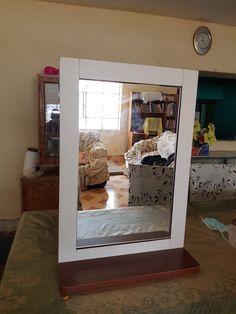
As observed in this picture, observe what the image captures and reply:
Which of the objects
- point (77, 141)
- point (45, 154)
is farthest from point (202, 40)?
point (77, 141)

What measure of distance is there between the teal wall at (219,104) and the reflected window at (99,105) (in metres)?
2.51

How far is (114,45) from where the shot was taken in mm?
2605

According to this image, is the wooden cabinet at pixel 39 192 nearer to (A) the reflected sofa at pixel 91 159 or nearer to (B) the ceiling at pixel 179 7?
(A) the reflected sofa at pixel 91 159

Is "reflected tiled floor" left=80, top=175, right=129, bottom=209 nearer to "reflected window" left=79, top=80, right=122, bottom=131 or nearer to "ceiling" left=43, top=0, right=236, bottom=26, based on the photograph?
"reflected window" left=79, top=80, right=122, bottom=131

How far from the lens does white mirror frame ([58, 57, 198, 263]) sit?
71 centimetres

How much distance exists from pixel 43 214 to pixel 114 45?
203 centimetres

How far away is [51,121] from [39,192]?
660mm

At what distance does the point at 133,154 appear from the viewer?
43.2 inches

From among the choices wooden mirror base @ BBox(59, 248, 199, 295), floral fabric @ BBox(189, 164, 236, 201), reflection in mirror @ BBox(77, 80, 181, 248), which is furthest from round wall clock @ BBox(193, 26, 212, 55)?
wooden mirror base @ BBox(59, 248, 199, 295)

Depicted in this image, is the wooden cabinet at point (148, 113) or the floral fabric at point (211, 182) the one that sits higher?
the wooden cabinet at point (148, 113)

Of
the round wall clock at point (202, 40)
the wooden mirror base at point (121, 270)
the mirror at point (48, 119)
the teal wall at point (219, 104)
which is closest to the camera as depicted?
the wooden mirror base at point (121, 270)

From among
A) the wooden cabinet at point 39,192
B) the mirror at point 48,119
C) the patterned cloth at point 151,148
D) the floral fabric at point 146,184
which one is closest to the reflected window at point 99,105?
the patterned cloth at point 151,148

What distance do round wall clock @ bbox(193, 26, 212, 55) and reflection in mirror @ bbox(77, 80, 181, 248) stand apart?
2.03 m

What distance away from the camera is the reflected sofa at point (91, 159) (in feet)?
2.69
